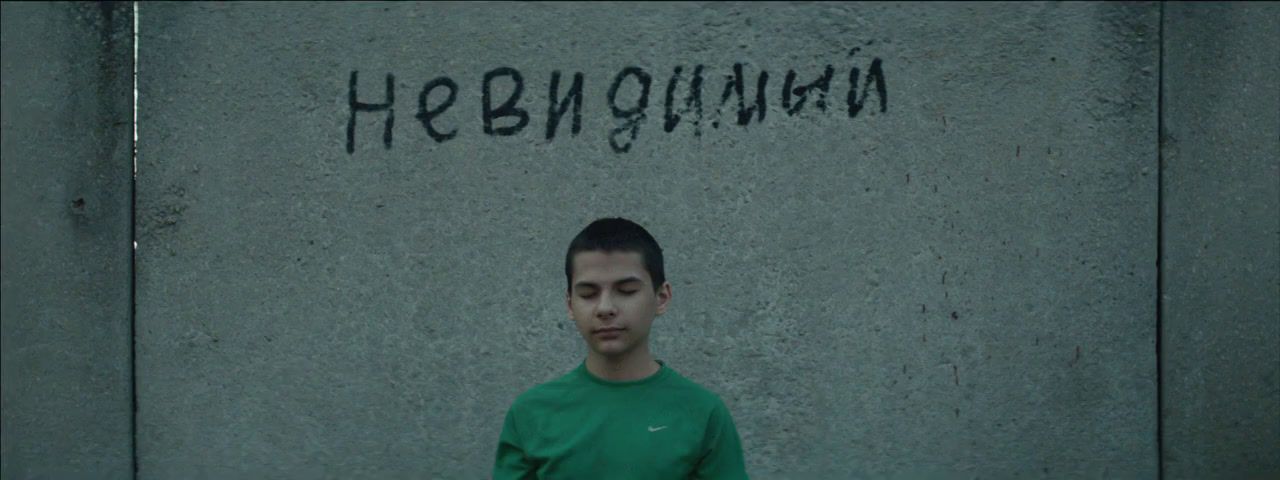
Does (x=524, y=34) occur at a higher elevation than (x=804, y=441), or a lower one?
higher

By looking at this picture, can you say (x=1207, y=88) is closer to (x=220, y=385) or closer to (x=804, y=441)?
(x=804, y=441)

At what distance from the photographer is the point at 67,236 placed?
421cm

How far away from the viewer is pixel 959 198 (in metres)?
4.08

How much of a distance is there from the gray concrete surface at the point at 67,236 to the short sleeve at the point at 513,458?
83.7 inches

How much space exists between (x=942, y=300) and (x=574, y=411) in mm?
1896

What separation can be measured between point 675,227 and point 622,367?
150cm

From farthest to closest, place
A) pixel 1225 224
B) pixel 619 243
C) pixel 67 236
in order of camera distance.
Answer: pixel 67 236, pixel 1225 224, pixel 619 243

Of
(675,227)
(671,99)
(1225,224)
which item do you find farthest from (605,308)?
(1225,224)

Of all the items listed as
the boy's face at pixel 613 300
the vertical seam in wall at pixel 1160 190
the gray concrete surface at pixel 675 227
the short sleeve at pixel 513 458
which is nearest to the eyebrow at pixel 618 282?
the boy's face at pixel 613 300

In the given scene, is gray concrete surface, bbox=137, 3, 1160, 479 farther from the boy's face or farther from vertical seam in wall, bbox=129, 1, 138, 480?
the boy's face

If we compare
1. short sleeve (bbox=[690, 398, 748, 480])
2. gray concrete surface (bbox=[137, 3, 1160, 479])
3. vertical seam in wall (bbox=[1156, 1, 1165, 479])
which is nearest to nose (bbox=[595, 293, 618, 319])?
short sleeve (bbox=[690, 398, 748, 480])

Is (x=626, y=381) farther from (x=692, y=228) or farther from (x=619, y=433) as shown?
(x=692, y=228)

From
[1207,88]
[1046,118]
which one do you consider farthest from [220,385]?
[1207,88]

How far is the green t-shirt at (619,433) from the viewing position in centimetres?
254
